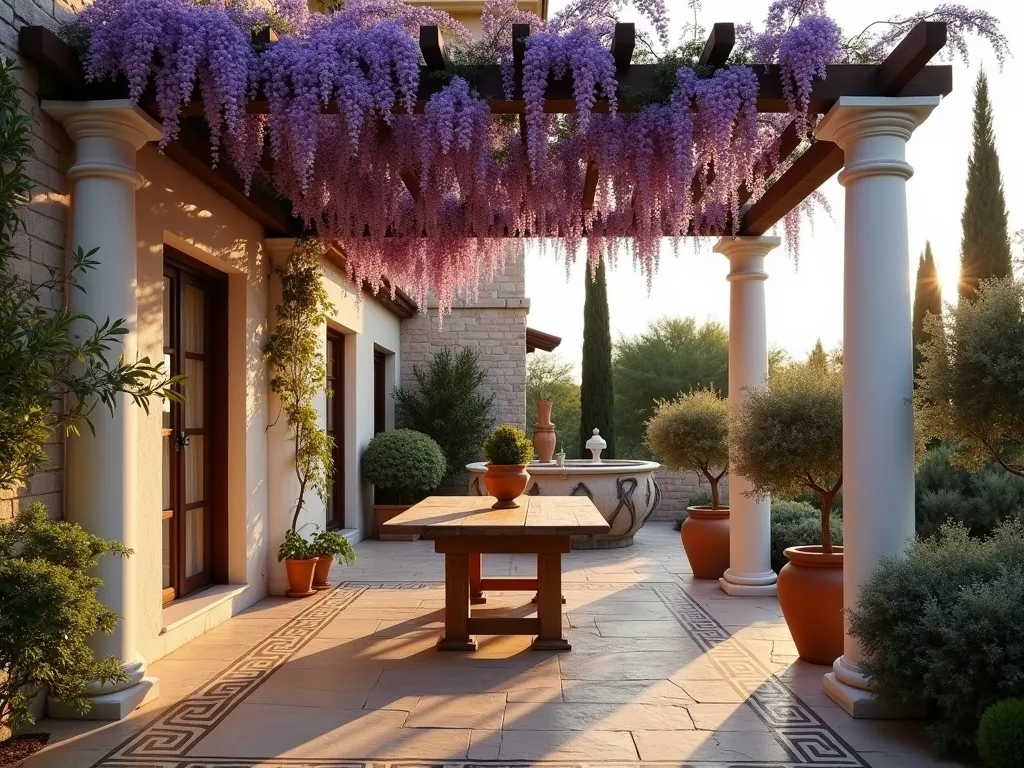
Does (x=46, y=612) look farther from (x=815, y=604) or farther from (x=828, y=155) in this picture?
(x=828, y=155)

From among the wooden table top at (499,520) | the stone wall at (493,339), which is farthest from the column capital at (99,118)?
the stone wall at (493,339)

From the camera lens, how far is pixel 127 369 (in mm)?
2701

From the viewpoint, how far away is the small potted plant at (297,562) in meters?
5.48

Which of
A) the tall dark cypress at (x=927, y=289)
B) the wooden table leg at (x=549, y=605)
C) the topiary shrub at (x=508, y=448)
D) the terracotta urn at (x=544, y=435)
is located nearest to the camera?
the wooden table leg at (x=549, y=605)

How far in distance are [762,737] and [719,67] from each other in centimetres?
249

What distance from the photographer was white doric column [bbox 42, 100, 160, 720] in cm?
315

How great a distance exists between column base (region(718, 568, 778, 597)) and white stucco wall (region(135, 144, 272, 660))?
3.13 meters

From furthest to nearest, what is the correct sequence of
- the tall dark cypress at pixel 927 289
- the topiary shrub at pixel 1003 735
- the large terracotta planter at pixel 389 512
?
the tall dark cypress at pixel 927 289, the large terracotta planter at pixel 389 512, the topiary shrub at pixel 1003 735

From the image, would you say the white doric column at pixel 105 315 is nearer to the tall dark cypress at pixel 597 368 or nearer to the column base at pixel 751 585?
the column base at pixel 751 585

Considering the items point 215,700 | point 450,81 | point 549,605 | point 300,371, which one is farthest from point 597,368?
point 215,700

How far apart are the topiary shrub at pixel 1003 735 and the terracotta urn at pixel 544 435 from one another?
6509 mm

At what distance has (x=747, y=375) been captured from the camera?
5.70 m

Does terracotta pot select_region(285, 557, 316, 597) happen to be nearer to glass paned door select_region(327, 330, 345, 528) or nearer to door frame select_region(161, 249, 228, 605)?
door frame select_region(161, 249, 228, 605)

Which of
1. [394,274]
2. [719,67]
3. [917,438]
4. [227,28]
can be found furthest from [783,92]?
[394,274]
